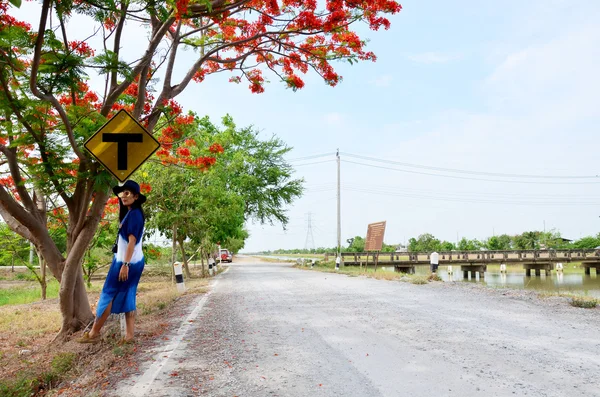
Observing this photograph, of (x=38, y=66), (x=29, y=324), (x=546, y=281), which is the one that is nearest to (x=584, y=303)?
(x=38, y=66)

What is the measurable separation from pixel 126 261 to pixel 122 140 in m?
1.64

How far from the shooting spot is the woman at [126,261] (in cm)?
525

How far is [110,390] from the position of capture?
350cm

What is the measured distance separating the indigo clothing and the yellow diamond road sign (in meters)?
0.66

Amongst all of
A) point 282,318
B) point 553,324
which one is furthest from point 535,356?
point 282,318

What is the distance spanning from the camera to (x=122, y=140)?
19.0ft

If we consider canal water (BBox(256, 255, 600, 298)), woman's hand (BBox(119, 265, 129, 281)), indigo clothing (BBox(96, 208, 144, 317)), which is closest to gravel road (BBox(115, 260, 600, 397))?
indigo clothing (BBox(96, 208, 144, 317))

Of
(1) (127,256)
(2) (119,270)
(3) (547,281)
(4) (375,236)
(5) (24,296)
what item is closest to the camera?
(1) (127,256)

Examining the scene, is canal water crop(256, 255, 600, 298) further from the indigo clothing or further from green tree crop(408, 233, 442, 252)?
green tree crop(408, 233, 442, 252)

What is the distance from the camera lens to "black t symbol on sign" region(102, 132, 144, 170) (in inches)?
225

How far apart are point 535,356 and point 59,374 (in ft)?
15.7

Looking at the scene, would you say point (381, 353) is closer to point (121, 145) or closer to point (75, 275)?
point (121, 145)

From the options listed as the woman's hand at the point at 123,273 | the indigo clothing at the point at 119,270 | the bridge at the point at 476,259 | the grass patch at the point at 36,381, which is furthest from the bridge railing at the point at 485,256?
the grass patch at the point at 36,381

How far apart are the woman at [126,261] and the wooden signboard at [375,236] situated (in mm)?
18775
